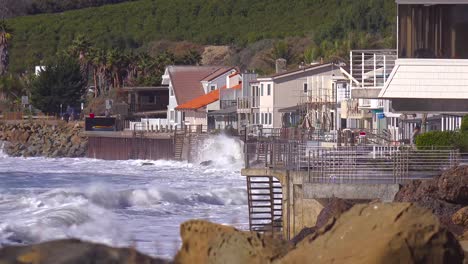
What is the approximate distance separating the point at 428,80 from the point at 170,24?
151 meters

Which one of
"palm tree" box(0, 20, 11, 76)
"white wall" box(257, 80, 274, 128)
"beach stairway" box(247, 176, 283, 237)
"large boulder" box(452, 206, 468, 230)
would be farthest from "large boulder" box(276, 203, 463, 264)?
"palm tree" box(0, 20, 11, 76)

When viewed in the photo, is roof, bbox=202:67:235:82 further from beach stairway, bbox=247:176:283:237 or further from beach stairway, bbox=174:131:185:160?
beach stairway, bbox=247:176:283:237

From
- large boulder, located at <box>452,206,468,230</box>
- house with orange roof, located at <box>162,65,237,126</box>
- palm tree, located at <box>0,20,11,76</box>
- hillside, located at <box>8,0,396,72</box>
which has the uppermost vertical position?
hillside, located at <box>8,0,396,72</box>

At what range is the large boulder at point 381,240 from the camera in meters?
9.30

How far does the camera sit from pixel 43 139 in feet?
319

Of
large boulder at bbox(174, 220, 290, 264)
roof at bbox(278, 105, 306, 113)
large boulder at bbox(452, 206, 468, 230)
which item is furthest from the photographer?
roof at bbox(278, 105, 306, 113)

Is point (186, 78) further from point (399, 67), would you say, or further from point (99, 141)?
point (399, 67)

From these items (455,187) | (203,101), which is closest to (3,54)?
(203,101)

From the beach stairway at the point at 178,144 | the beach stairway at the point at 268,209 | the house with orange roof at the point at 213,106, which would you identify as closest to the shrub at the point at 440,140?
the beach stairway at the point at 268,209

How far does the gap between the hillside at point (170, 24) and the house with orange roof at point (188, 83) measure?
156ft

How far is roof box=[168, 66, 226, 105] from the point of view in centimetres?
9412

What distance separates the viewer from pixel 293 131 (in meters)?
57.2

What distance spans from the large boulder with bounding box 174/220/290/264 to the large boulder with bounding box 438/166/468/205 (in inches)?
496

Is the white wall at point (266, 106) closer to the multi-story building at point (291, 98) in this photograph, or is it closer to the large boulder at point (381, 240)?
the multi-story building at point (291, 98)
